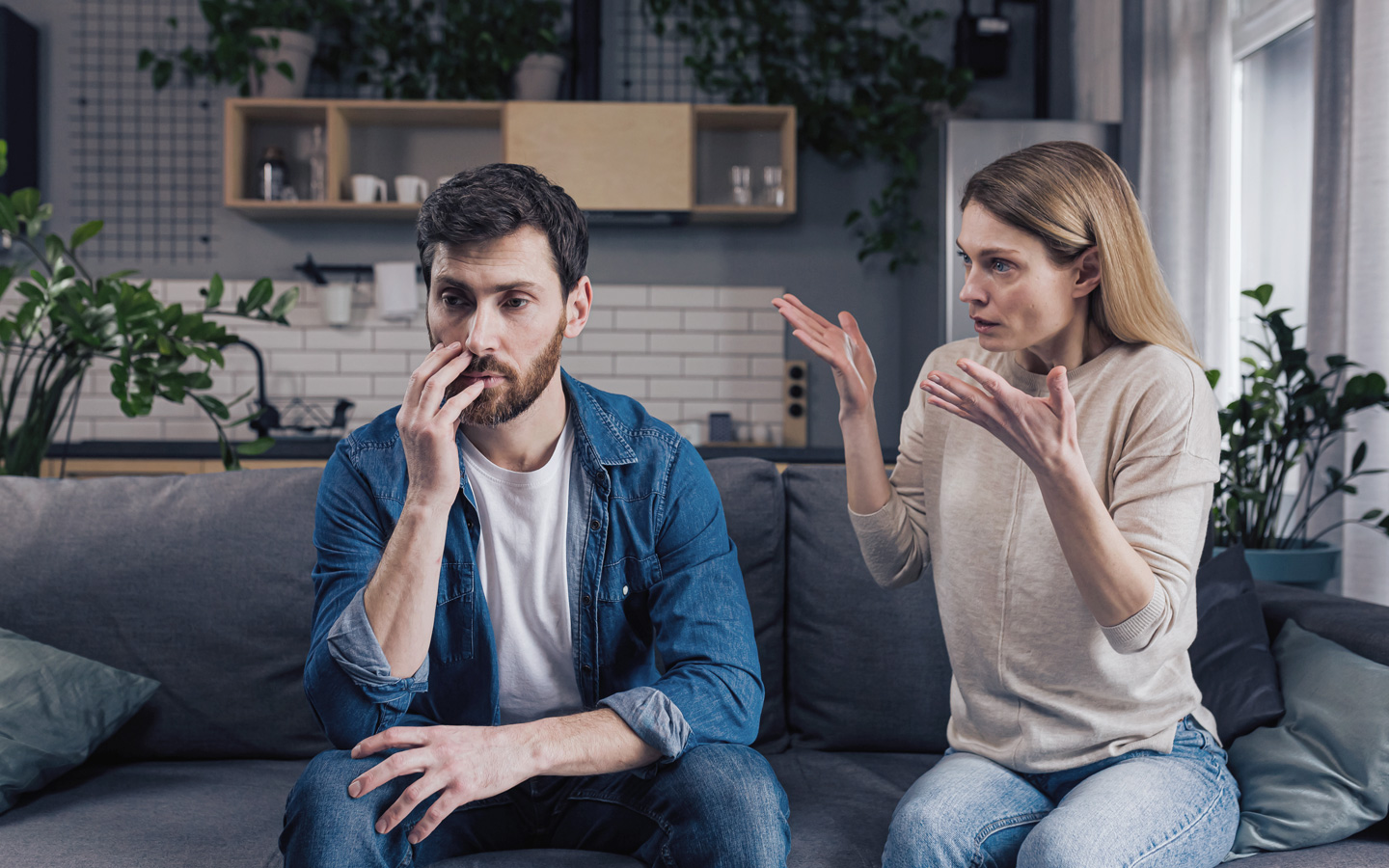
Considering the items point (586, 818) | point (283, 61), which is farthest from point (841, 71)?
point (586, 818)

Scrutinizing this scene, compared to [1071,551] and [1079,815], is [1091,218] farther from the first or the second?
[1079,815]

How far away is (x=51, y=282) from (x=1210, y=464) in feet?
6.42

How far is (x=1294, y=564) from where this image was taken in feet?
7.33

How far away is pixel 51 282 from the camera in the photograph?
185 cm

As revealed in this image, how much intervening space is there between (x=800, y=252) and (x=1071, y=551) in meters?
3.32

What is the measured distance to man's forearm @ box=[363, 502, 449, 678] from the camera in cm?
118

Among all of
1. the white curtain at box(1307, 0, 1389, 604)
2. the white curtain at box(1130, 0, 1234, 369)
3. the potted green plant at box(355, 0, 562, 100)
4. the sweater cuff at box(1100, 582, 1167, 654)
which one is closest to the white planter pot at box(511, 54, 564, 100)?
the potted green plant at box(355, 0, 562, 100)

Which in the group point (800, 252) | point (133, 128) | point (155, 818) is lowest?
point (155, 818)

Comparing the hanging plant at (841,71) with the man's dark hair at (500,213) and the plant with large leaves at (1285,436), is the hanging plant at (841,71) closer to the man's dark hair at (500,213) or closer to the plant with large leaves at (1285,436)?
the plant with large leaves at (1285,436)

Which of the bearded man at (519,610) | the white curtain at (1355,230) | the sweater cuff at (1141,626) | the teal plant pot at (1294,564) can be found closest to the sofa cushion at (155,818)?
the bearded man at (519,610)

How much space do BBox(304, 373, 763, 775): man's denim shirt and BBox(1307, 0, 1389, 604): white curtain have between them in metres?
1.65

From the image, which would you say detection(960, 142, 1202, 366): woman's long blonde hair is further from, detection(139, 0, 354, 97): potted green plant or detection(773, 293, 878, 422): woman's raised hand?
detection(139, 0, 354, 97): potted green plant

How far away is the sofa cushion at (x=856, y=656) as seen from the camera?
166 cm

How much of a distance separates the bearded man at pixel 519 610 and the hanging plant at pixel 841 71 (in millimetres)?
2947
